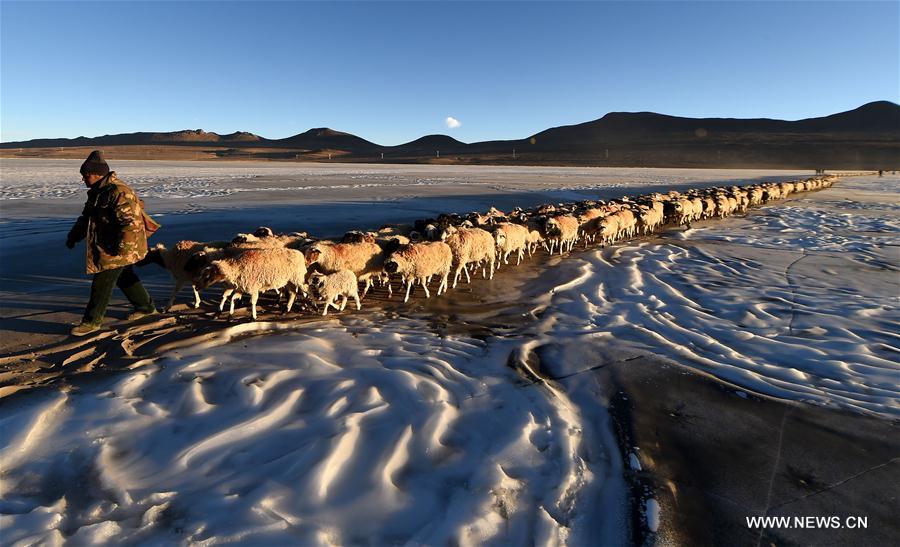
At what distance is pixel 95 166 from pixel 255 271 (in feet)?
7.88

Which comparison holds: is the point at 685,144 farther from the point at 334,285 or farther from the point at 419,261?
the point at 334,285

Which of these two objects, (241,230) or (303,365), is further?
(241,230)

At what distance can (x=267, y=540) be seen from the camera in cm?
277

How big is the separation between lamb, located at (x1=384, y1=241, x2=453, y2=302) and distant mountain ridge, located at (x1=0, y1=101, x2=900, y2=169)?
321 feet

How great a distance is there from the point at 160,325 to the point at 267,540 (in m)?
4.79

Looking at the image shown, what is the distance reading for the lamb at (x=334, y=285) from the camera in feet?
23.3

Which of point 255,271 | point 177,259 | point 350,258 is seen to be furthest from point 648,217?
point 177,259

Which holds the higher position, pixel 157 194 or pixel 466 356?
pixel 157 194

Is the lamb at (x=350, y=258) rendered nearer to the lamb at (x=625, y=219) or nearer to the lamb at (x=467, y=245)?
the lamb at (x=467, y=245)

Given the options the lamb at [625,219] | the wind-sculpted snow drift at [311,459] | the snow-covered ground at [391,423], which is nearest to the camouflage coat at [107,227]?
the snow-covered ground at [391,423]

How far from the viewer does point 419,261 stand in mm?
8281

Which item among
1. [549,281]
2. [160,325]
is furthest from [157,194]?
[549,281]

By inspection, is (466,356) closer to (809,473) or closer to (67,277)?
(809,473)

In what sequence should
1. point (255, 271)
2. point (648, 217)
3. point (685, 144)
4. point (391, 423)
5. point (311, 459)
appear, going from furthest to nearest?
point (685, 144) → point (648, 217) → point (255, 271) → point (391, 423) → point (311, 459)
